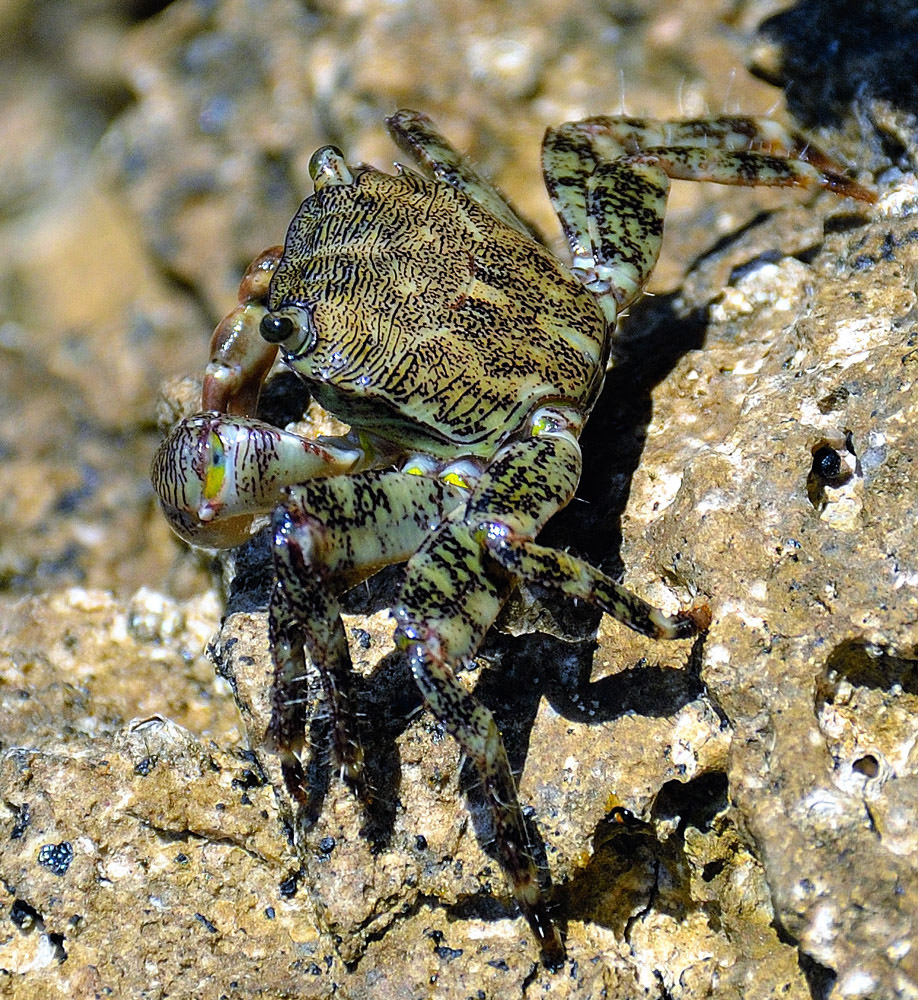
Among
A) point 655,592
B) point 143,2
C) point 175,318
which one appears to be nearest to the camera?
point 655,592

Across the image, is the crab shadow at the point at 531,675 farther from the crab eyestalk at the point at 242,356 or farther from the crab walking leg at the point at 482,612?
the crab eyestalk at the point at 242,356

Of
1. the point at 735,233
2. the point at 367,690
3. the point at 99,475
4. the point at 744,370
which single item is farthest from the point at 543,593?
the point at 99,475

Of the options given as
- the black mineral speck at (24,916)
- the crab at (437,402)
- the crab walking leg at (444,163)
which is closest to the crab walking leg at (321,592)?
the crab at (437,402)

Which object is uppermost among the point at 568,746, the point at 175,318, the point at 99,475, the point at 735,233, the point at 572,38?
the point at 572,38

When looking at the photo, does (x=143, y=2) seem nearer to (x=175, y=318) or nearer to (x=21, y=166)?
(x=21, y=166)

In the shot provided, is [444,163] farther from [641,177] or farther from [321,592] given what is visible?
[321,592]

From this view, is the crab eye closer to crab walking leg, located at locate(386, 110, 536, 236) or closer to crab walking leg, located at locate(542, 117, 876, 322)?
crab walking leg, located at locate(386, 110, 536, 236)

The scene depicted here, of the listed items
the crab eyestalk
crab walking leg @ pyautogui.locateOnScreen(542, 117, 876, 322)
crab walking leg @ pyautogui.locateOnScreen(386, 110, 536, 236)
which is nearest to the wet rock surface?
crab walking leg @ pyautogui.locateOnScreen(542, 117, 876, 322)
